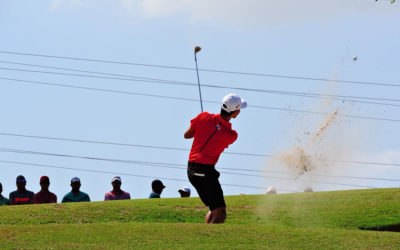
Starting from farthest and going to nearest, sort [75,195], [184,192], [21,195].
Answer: [184,192] < [75,195] < [21,195]

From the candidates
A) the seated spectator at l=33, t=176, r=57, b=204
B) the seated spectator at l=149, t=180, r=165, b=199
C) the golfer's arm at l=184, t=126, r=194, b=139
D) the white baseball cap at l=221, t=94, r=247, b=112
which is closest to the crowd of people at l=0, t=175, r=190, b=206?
the seated spectator at l=33, t=176, r=57, b=204

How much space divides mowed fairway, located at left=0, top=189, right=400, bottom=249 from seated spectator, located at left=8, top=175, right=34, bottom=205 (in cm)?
144

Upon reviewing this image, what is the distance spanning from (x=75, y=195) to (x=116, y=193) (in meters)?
0.99

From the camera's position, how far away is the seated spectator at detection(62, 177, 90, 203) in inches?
706

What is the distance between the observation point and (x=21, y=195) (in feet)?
58.7

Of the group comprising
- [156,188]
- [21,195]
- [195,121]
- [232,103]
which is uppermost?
[156,188]

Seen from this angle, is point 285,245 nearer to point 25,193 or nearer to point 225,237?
point 225,237

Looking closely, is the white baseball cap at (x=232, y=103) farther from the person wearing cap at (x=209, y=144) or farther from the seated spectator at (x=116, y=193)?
the seated spectator at (x=116, y=193)

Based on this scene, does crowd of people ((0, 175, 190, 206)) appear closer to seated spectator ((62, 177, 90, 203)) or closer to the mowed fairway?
seated spectator ((62, 177, 90, 203))

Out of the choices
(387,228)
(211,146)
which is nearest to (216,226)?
(211,146)

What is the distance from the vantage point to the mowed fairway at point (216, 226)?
36.1 ft

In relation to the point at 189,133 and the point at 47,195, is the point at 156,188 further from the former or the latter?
the point at 189,133

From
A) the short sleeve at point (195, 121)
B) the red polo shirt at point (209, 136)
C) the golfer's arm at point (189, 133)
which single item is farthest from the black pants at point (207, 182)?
the short sleeve at point (195, 121)

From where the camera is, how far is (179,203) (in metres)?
17.0
